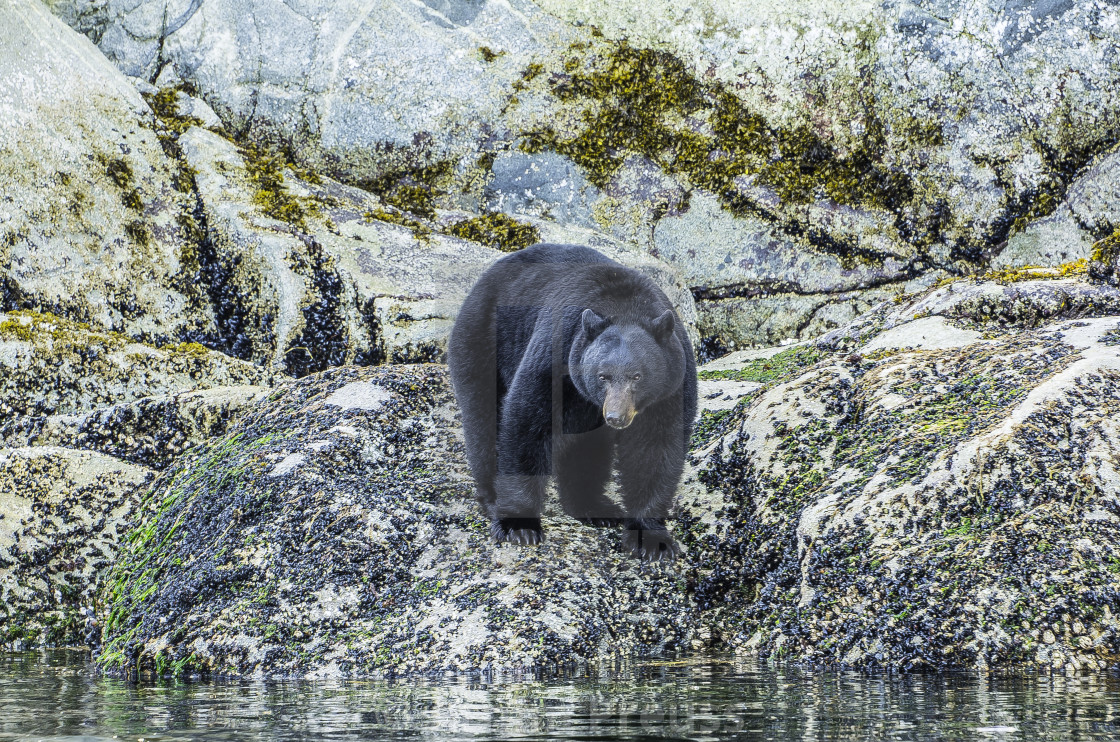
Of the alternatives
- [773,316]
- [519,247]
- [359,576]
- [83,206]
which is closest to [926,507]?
[359,576]

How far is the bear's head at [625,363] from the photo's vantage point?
16.9 feet

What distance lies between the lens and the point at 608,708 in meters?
3.52

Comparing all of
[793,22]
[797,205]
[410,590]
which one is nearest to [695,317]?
[797,205]

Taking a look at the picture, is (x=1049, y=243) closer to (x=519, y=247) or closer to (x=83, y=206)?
(x=519, y=247)

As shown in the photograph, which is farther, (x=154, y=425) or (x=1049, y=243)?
(x=1049, y=243)

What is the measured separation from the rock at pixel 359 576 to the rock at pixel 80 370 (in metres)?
2.41

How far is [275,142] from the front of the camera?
35.8ft

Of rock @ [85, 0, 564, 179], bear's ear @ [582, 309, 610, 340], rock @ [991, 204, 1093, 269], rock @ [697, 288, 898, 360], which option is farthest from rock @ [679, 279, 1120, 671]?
rock @ [85, 0, 564, 179]

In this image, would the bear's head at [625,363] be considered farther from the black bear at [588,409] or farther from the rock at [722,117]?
the rock at [722,117]

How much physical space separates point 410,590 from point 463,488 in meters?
0.95

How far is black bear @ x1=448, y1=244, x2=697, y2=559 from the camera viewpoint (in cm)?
529

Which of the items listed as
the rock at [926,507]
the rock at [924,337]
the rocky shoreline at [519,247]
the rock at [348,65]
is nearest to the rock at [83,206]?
the rocky shoreline at [519,247]

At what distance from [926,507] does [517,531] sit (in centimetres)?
202

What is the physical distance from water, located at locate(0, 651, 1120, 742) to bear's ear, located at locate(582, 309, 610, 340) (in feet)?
5.79
